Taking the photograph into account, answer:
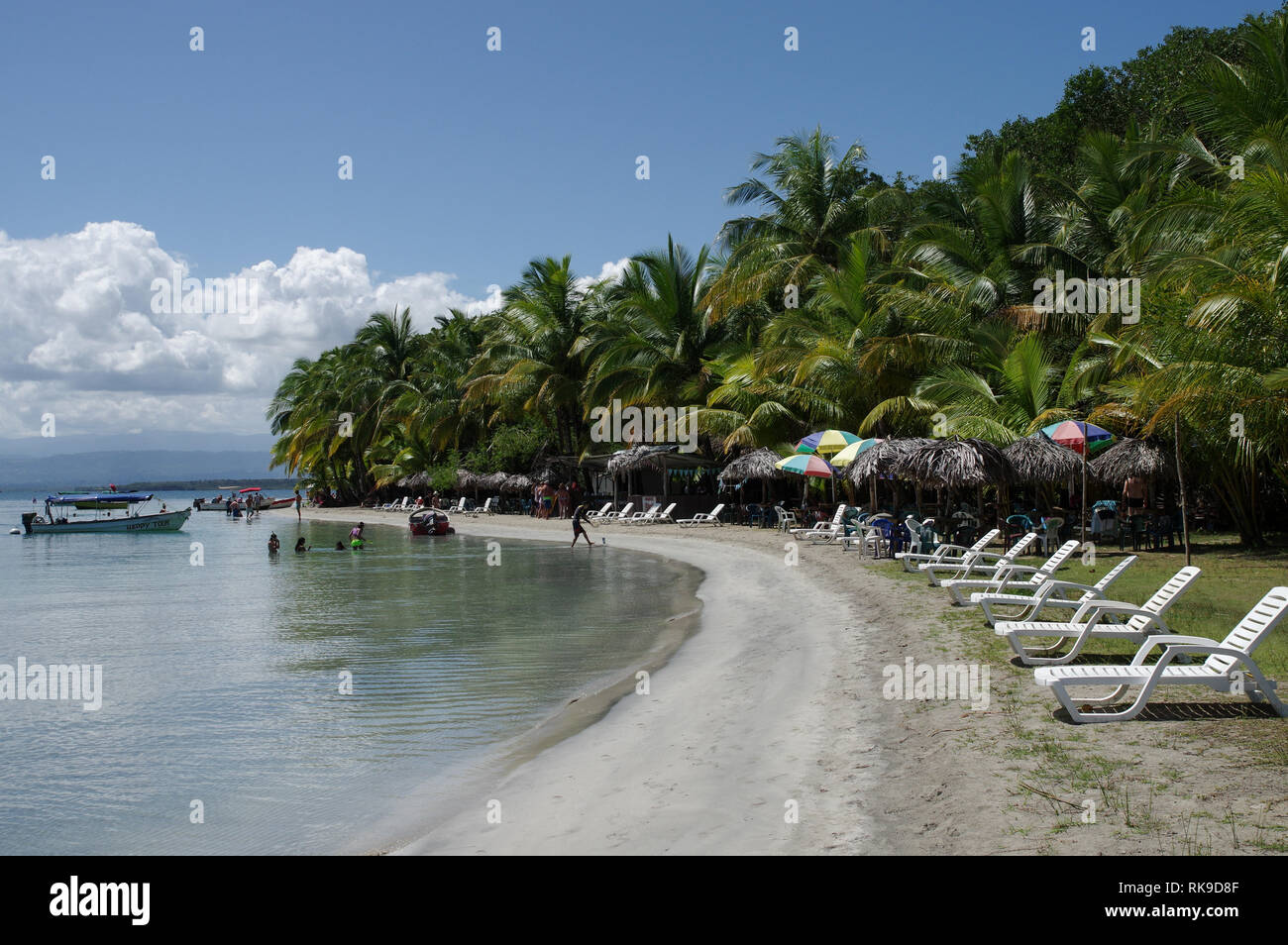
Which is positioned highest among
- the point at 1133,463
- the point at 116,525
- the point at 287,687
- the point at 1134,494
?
the point at 1133,463

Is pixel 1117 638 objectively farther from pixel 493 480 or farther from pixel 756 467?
pixel 493 480

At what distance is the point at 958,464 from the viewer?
16.8m

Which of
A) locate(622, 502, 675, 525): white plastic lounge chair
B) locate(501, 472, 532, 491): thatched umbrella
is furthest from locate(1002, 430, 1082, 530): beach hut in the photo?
locate(501, 472, 532, 491): thatched umbrella

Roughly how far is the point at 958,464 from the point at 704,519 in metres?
15.3

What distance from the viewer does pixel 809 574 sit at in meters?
16.6

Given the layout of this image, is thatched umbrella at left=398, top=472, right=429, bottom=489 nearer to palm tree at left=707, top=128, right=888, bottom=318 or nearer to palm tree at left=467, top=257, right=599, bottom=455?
palm tree at left=467, top=257, right=599, bottom=455

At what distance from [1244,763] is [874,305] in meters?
22.4

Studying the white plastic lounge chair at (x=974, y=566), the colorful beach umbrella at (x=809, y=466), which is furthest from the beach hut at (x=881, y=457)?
the white plastic lounge chair at (x=974, y=566)

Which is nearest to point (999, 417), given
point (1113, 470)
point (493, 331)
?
point (1113, 470)

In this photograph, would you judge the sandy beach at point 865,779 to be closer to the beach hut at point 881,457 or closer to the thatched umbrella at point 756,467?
the beach hut at point 881,457

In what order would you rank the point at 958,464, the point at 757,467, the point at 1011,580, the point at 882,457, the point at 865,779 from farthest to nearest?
1. the point at 757,467
2. the point at 882,457
3. the point at 958,464
4. the point at 1011,580
5. the point at 865,779

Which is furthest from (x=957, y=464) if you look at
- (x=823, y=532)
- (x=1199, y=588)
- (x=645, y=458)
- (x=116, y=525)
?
(x=116, y=525)

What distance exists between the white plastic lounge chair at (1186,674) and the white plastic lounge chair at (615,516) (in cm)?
2824
